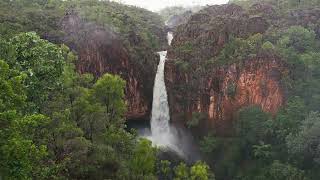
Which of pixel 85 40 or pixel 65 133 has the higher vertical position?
pixel 85 40

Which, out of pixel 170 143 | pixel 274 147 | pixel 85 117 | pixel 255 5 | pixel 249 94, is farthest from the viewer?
pixel 255 5

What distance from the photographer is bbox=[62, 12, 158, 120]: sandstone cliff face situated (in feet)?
138

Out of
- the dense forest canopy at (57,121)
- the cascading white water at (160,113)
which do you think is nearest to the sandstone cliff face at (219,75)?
the cascading white water at (160,113)

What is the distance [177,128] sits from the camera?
141 ft

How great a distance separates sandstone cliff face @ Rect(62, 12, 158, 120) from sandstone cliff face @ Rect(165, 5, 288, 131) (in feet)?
9.19

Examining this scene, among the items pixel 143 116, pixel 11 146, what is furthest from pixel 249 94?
pixel 11 146

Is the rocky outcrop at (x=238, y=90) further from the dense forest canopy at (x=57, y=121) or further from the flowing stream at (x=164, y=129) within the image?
the dense forest canopy at (x=57, y=121)

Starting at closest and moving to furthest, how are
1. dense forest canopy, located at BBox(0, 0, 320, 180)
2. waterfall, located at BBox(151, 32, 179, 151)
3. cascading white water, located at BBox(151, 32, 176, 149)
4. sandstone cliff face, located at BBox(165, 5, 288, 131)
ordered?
1. dense forest canopy, located at BBox(0, 0, 320, 180)
2. sandstone cliff face, located at BBox(165, 5, 288, 131)
3. waterfall, located at BBox(151, 32, 179, 151)
4. cascading white water, located at BBox(151, 32, 176, 149)

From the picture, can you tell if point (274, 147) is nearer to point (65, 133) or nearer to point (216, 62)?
point (216, 62)

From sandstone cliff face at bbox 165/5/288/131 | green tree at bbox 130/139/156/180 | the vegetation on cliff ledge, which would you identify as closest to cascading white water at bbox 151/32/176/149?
sandstone cliff face at bbox 165/5/288/131

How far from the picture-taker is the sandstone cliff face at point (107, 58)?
42.0 meters

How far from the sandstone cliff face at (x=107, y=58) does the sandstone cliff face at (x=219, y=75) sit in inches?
110

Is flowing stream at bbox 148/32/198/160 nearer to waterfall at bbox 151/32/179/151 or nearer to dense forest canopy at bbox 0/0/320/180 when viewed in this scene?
waterfall at bbox 151/32/179/151

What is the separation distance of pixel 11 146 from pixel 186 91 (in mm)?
28557
